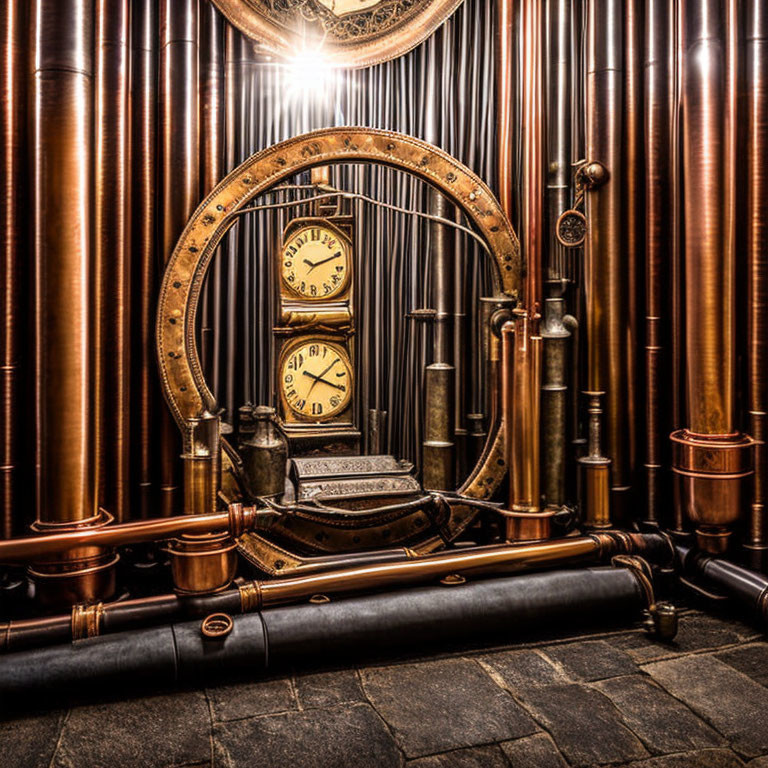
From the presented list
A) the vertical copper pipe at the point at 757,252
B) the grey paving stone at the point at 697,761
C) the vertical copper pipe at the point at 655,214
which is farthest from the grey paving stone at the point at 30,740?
the vertical copper pipe at the point at 757,252

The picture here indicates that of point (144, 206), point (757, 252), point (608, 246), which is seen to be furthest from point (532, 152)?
point (144, 206)

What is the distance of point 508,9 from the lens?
11.8 feet

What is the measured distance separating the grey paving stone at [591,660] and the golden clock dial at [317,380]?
1593 millimetres

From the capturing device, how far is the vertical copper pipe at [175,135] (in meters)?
3.26

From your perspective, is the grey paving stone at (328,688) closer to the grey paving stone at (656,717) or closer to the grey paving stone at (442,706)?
the grey paving stone at (442,706)

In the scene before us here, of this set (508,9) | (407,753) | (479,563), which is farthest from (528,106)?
(407,753)

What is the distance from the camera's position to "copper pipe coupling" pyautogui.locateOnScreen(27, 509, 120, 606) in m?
2.72

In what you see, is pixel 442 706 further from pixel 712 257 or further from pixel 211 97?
pixel 211 97

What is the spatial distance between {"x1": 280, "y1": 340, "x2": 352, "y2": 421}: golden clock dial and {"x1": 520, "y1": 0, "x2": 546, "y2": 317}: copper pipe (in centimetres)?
100

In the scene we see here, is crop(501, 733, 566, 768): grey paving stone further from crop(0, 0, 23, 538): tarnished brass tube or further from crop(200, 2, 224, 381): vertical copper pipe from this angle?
crop(200, 2, 224, 381): vertical copper pipe

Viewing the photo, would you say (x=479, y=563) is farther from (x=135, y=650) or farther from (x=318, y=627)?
(x=135, y=650)

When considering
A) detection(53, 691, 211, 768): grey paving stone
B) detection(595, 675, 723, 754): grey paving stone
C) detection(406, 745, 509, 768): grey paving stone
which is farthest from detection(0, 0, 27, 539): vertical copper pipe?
→ detection(595, 675, 723, 754): grey paving stone

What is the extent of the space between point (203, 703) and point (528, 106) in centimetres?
296

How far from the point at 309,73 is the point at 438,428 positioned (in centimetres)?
198
